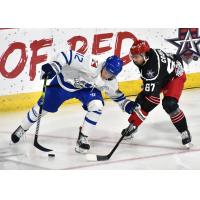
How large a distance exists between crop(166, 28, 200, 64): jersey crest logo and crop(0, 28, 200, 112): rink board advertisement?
238 millimetres

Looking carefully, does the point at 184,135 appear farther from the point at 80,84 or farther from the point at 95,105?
the point at 80,84

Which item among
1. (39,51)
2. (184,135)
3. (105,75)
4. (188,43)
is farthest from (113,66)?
(188,43)

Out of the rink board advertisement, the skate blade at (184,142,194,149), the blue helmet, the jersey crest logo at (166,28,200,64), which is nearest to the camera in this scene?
the blue helmet

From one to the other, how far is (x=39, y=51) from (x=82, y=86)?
0.62 meters

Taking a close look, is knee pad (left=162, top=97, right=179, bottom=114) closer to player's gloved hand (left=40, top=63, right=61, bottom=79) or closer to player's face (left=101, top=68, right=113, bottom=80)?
player's face (left=101, top=68, right=113, bottom=80)

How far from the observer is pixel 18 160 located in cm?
412

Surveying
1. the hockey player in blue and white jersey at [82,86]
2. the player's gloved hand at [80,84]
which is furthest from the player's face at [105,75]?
the player's gloved hand at [80,84]

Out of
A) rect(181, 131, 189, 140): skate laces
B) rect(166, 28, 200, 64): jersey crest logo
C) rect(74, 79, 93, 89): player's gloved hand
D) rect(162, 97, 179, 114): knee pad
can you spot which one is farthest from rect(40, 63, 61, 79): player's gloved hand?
rect(166, 28, 200, 64): jersey crest logo

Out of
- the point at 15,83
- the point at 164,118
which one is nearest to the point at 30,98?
the point at 15,83

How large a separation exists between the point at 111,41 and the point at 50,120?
71cm

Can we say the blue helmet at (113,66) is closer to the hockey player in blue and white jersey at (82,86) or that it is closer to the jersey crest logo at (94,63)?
the hockey player in blue and white jersey at (82,86)

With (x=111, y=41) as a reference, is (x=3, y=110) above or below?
below

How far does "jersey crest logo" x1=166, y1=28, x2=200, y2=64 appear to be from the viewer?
5008mm

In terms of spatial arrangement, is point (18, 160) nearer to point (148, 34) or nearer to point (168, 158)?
point (168, 158)
